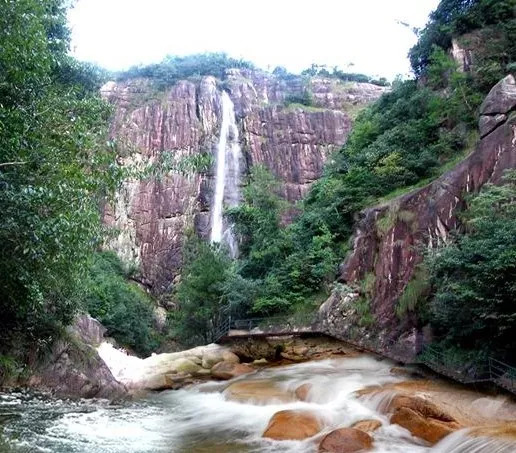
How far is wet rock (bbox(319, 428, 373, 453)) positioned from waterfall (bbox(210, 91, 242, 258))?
3211 centimetres

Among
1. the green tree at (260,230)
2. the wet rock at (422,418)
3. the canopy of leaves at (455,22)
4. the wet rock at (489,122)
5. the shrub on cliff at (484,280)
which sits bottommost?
the wet rock at (422,418)

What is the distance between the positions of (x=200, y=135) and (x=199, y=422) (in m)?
40.0

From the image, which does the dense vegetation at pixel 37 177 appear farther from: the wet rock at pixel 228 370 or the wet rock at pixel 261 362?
the wet rock at pixel 261 362

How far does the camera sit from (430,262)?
45.9 feet

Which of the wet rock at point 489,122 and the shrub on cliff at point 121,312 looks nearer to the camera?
the wet rock at point 489,122

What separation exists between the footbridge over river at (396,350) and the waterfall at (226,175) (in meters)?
16.3

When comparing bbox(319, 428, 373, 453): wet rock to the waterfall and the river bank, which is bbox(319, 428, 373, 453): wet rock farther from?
the waterfall

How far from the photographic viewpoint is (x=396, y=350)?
16562 millimetres

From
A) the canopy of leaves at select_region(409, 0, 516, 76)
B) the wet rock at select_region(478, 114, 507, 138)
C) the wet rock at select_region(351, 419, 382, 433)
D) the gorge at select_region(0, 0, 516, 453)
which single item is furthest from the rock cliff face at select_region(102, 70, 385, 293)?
the wet rock at select_region(351, 419, 382, 433)

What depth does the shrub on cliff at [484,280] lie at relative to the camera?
11008 mm

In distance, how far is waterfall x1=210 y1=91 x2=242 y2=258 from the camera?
43375mm

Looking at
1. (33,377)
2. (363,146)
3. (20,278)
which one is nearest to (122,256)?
(363,146)

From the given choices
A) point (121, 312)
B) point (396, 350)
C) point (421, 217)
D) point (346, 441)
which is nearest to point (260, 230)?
point (121, 312)

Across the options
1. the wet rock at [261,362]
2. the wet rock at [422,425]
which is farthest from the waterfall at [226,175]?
the wet rock at [422,425]
